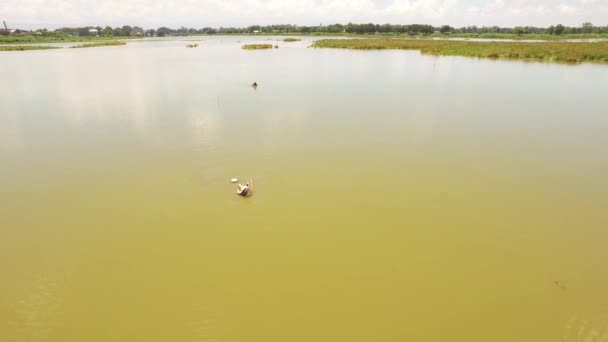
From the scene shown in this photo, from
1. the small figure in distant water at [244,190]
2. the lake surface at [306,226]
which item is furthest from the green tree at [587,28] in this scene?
the small figure in distant water at [244,190]

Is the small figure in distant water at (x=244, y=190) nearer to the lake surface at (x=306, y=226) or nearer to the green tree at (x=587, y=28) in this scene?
the lake surface at (x=306, y=226)

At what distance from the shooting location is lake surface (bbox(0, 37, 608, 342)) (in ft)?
19.2

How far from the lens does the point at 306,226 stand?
8266 mm

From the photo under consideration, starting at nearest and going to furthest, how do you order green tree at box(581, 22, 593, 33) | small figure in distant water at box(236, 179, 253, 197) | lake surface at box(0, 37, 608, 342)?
1. lake surface at box(0, 37, 608, 342)
2. small figure in distant water at box(236, 179, 253, 197)
3. green tree at box(581, 22, 593, 33)

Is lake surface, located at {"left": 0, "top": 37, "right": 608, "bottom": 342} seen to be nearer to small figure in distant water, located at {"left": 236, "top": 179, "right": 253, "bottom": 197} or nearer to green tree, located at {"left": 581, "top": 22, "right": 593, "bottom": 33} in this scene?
small figure in distant water, located at {"left": 236, "top": 179, "right": 253, "bottom": 197}

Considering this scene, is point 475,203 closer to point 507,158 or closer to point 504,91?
point 507,158

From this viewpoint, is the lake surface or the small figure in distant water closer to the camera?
the lake surface

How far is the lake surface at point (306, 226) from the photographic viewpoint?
586 centimetres

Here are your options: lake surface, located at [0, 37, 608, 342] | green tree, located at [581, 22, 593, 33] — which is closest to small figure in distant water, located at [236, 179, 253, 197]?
lake surface, located at [0, 37, 608, 342]

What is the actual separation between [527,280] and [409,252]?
2190 millimetres

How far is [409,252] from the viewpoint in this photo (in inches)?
289

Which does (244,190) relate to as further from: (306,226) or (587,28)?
(587,28)

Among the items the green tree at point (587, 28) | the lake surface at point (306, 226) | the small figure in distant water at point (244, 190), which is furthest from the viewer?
the green tree at point (587, 28)

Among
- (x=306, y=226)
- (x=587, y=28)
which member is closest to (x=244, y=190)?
(x=306, y=226)
